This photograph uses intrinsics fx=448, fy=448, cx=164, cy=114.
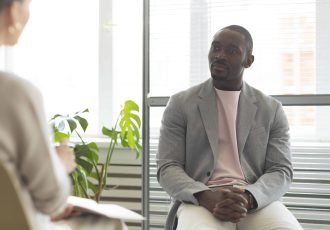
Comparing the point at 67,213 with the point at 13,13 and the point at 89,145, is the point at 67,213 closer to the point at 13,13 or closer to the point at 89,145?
the point at 13,13

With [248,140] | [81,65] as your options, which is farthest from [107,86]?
[248,140]

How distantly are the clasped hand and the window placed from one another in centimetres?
151

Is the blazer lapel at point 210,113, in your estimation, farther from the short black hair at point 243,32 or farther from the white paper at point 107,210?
the white paper at point 107,210

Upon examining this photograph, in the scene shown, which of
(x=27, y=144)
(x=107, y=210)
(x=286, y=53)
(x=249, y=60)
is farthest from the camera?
(x=286, y=53)

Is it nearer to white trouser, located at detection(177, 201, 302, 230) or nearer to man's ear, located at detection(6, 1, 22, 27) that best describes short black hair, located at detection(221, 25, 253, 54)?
white trouser, located at detection(177, 201, 302, 230)

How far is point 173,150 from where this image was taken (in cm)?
204

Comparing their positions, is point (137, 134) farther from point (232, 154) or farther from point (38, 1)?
point (38, 1)

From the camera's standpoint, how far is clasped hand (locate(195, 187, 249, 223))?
176 cm

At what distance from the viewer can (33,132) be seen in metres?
0.83

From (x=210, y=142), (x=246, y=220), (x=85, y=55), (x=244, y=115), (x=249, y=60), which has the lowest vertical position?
(x=246, y=220)

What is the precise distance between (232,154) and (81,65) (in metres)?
1.72

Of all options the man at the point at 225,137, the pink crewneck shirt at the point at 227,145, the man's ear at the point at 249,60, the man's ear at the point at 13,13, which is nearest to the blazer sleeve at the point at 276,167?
the man at the point at 225,137

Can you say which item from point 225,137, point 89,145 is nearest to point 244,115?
point 225,137

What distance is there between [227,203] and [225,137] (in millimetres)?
381
